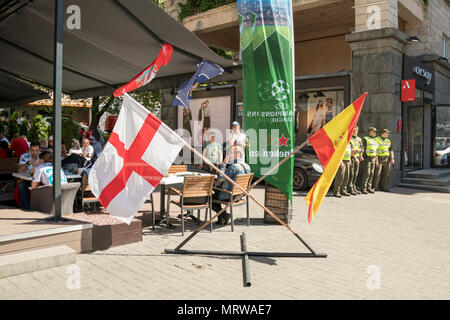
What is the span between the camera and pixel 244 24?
725 centimetres

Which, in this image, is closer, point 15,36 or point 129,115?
point 129,115

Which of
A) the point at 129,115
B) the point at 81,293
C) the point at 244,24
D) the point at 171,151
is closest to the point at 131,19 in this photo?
the point at 244,24

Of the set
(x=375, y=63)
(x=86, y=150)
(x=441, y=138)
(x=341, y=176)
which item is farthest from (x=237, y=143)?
(x=441, y=138)

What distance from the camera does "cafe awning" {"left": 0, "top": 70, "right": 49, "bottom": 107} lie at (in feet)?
41.6

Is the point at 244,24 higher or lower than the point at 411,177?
higher

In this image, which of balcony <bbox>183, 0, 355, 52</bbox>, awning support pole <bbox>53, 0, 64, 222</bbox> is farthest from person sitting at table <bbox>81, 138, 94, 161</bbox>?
balcony <bbox>183, 0, 355, 52</bbox>

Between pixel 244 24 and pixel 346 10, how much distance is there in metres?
13.4

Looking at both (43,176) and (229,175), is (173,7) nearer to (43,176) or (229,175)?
(229,175)

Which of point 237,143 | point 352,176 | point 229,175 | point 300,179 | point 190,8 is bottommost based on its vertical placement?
point 300,179

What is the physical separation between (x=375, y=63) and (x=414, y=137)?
5.60 meters

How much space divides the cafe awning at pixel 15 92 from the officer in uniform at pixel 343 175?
988cm

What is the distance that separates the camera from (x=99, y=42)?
9.20 meters

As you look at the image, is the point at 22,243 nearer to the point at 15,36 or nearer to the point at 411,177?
the point at 15,36

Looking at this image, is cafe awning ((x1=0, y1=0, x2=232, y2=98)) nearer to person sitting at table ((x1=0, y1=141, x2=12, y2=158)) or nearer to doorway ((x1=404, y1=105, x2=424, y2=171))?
person sitting at table ((x1=0, y1=141, x2=12, y2=158))
